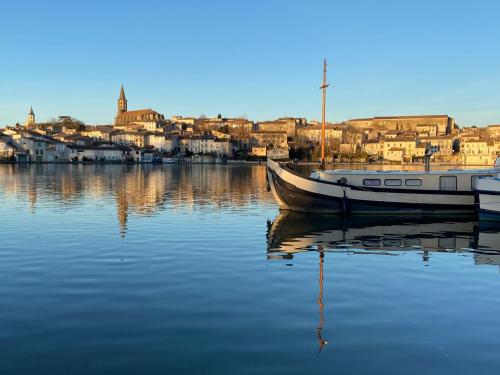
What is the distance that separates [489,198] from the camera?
23781 mm

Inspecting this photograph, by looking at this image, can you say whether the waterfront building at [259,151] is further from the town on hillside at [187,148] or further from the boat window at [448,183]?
the boat window at [448,183]

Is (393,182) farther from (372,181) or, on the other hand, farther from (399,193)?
(372,181)

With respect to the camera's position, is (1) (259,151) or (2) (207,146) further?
(1) (259,151)

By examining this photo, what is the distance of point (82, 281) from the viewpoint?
39.2 ft

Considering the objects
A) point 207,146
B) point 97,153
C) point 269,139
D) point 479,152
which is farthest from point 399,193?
point 479,152

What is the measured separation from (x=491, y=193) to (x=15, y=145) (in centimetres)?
13302

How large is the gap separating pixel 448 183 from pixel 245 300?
63.6 feet

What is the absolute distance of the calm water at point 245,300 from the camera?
24.4 feet

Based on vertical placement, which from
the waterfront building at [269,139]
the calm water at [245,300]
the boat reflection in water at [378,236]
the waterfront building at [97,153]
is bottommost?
the boat reflection in water at [378,236]

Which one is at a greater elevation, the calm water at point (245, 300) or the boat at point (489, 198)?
the boat at point (489, 198)

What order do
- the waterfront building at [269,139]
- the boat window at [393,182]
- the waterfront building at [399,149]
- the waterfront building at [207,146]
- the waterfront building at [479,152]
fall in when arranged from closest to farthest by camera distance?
the boat window at [393,182], the waterfront building at [207,146], the waterfront building at [479,152], the waterfront building at [399,149], the waterfront building at [269,139]

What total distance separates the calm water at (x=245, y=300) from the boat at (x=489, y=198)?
9.48 feet

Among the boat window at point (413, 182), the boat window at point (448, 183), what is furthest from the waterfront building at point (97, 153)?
the boat window at point (448, 183)

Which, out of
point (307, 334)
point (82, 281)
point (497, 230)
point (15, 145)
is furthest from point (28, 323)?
point (15, 145)
